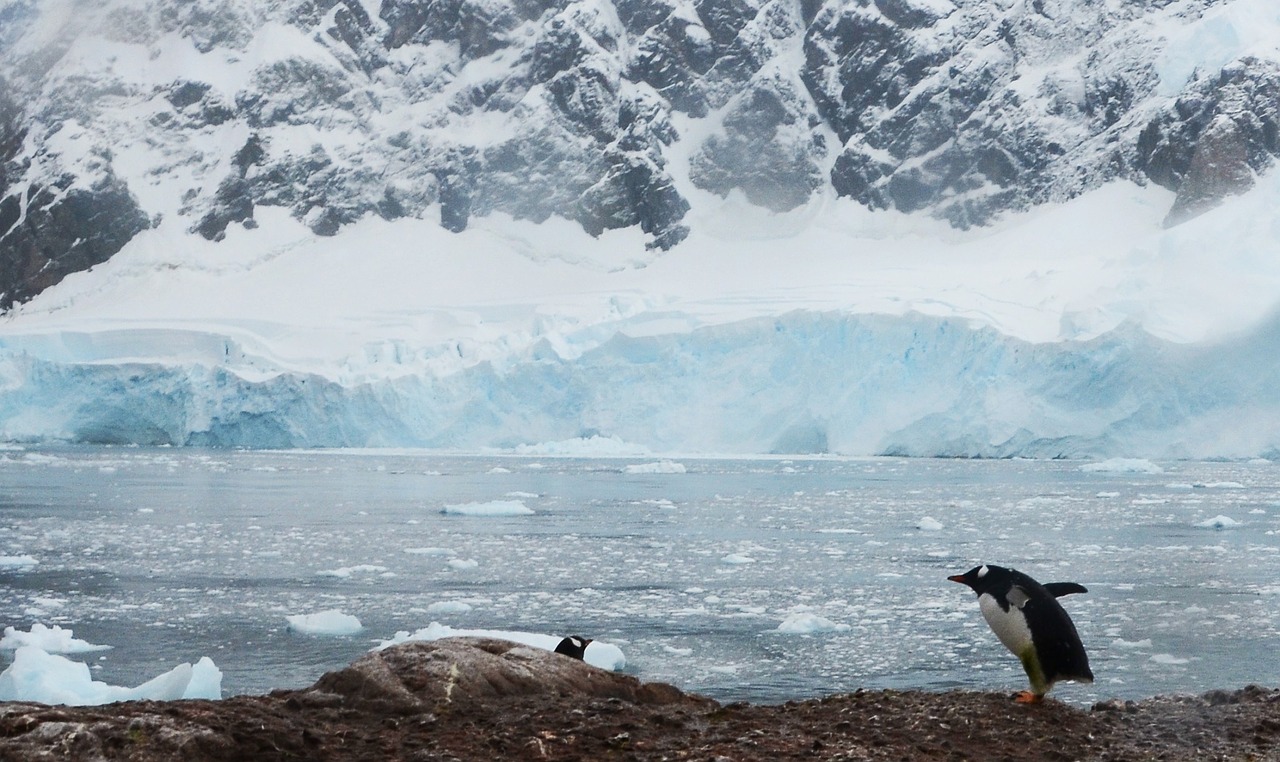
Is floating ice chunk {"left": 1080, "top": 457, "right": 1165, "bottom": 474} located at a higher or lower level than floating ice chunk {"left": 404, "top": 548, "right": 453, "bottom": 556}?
lower

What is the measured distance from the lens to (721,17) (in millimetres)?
114312

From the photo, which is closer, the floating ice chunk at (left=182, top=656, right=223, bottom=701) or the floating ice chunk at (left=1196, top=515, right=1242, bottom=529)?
the floating ice chunk at (left=182, top=656, right=223, bottom=701)

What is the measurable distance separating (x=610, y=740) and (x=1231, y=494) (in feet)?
98.1

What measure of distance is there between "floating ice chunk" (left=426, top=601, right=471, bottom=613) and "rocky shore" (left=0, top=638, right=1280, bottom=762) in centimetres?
684

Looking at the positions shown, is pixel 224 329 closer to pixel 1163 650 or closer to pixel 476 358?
pixel 476 358

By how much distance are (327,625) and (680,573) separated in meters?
5.91

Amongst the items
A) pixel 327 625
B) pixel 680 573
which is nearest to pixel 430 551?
pixel 680 573

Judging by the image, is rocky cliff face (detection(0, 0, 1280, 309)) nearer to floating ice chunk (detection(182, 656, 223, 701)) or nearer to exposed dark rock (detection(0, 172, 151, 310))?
exposed dark rock (detection(0, 172, 151, 310))

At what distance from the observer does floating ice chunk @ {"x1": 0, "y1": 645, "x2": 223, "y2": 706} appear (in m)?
8.60

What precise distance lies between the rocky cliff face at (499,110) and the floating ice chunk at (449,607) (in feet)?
302

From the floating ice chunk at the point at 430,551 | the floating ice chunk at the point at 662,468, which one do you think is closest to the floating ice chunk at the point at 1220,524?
the floating ice chunk at the point at 430,551

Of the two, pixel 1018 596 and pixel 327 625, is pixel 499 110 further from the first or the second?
pixel 1018 596

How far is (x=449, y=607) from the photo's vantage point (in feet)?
43.4

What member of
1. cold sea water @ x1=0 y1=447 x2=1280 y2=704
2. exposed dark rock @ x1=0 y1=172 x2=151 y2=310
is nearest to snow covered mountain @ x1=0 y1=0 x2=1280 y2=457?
exposed dark rock @ x1=0 y1=172 x2=151 y2=310
